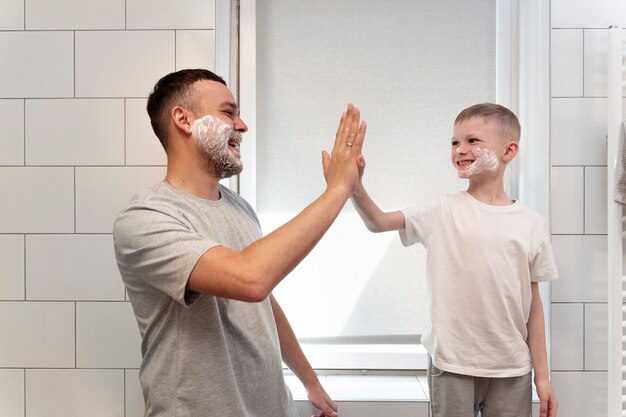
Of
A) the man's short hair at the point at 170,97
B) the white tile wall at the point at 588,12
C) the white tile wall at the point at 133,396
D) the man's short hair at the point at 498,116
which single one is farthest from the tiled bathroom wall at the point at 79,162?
the white tile wall at the point at 588,12

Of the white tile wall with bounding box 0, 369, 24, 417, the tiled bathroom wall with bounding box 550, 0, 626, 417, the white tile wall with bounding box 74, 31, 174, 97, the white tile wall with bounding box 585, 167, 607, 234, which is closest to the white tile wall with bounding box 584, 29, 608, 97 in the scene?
the tiled bathroom wall with bounding box 550, 0, 626, 417

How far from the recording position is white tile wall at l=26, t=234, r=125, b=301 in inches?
62.4

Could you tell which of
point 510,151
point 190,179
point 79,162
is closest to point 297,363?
point 190,179

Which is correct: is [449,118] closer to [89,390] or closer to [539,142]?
[539,142]

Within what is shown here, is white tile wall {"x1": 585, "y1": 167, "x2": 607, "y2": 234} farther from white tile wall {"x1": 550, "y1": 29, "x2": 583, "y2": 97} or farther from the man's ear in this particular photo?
the man's ear

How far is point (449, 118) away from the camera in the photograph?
5.63 feet

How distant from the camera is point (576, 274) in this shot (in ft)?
5.09

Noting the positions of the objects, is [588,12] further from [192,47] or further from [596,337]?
[192,47]

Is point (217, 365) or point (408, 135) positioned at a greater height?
point (408, 135)

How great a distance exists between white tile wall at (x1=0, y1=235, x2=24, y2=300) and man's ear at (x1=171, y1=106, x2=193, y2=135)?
0.72 m

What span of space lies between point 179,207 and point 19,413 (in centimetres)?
93

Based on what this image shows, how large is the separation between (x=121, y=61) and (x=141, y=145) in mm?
223

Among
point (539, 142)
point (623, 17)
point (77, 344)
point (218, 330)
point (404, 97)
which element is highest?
point (623, 17)

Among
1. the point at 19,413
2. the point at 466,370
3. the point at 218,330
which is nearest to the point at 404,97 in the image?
the point at 466,370
